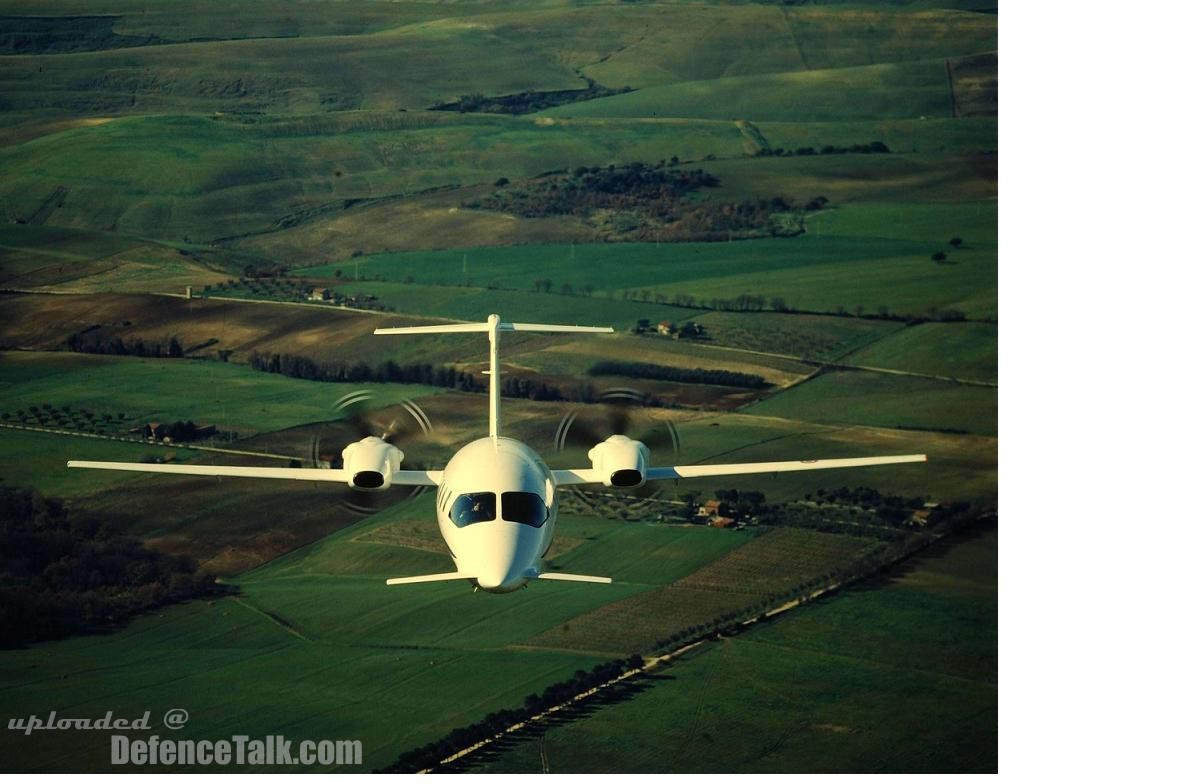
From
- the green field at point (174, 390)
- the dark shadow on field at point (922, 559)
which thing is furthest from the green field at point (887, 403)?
the green field at point (174, 390)

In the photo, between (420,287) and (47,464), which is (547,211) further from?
(47,464)

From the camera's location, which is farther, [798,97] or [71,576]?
[798,97]

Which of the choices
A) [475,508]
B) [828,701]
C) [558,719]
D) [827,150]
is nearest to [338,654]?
[558,719]

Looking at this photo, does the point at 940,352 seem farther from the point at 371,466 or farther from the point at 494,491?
the point at 494,491

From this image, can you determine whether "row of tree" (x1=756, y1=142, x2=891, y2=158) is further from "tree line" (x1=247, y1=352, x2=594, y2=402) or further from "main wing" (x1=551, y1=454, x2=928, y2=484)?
"main wing" (x1=551, y1=454, x2=928, y2=484)

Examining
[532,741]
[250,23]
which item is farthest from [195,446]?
[250,23]

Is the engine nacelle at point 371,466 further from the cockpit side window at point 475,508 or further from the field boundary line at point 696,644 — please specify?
the field boundary line at point 696,644

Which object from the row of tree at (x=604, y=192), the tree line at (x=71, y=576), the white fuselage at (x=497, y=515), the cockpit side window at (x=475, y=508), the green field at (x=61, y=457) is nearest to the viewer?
the white fuselage at (x=497, y=515)
